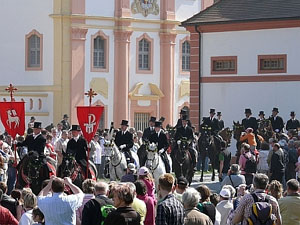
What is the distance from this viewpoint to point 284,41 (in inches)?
1544

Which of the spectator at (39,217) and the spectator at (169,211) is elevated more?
the spectator at (169,211)

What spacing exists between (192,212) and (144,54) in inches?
1693

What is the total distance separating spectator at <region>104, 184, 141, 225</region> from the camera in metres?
11.5

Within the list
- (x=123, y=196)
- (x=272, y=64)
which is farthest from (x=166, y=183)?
(x=272, y=64)

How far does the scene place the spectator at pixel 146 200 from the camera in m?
14.2

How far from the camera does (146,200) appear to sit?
14.4 meters

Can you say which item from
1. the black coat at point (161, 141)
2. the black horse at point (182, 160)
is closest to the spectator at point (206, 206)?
the black coat at point (161, 141)

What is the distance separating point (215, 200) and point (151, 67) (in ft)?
132

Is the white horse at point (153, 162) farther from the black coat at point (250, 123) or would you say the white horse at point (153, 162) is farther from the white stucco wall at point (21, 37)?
the white stucco wall at point (21, 37)

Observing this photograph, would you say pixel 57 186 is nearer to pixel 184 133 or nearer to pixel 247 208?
pixel 247 208

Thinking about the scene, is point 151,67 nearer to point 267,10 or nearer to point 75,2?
point 75,2

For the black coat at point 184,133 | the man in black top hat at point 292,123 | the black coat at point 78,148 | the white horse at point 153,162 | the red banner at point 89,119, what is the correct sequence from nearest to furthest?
the red banner at point 89,119 < the black coat at point 78,148 < the white horse at point 153,162 < the black coat at point 184,133 < the man in black top hat at point 292,123

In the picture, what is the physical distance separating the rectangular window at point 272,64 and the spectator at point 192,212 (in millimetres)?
26838

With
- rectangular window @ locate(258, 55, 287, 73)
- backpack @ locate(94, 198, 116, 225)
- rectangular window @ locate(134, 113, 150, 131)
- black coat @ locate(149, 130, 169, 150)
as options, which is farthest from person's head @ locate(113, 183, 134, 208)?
rectangular window @ locate(134, 113, 150, 131)
